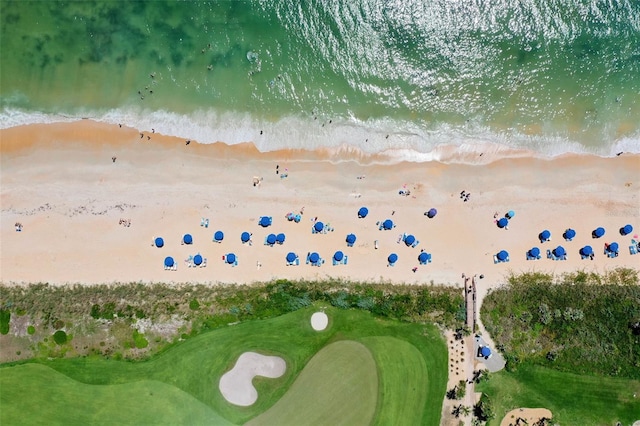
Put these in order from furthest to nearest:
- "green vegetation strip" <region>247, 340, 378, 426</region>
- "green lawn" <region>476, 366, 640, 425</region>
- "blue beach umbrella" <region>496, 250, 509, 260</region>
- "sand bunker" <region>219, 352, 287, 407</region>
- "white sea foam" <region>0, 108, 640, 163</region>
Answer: "white sea foam" <region>0, 108, 640, 163</region> < "blue beach umbrella" <region>496, 250, 509, 260</region> < "green lawn" <region>476, 366, 640, 425</region> < "sand bunker" <region>219, 352, 287, 407</region> < "green vegetation strip" <region>247, 340, 378, 426</region>

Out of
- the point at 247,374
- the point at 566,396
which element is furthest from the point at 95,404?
the point at 566,396

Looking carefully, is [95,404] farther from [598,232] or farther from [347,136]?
[598,232]

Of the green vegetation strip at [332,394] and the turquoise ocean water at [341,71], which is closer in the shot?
the green vegetation strip at [332,394]

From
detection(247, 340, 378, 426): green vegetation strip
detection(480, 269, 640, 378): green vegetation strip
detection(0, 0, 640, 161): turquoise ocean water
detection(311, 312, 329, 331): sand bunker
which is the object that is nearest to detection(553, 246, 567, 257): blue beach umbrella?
detection(480, 269, 640, 378): green vegetation strip

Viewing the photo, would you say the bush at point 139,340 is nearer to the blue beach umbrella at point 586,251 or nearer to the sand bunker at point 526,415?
the sand bunker at point 526,415

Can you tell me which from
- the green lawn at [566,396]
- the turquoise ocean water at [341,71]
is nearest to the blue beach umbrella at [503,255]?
the green lawn at [566,396]

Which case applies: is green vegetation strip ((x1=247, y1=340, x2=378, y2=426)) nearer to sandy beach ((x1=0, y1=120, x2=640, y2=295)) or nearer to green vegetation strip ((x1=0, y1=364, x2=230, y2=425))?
green vegetation strip ((x1=0, y1=364, x2=230, y2=425))

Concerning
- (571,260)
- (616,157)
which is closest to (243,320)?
(571,260)
